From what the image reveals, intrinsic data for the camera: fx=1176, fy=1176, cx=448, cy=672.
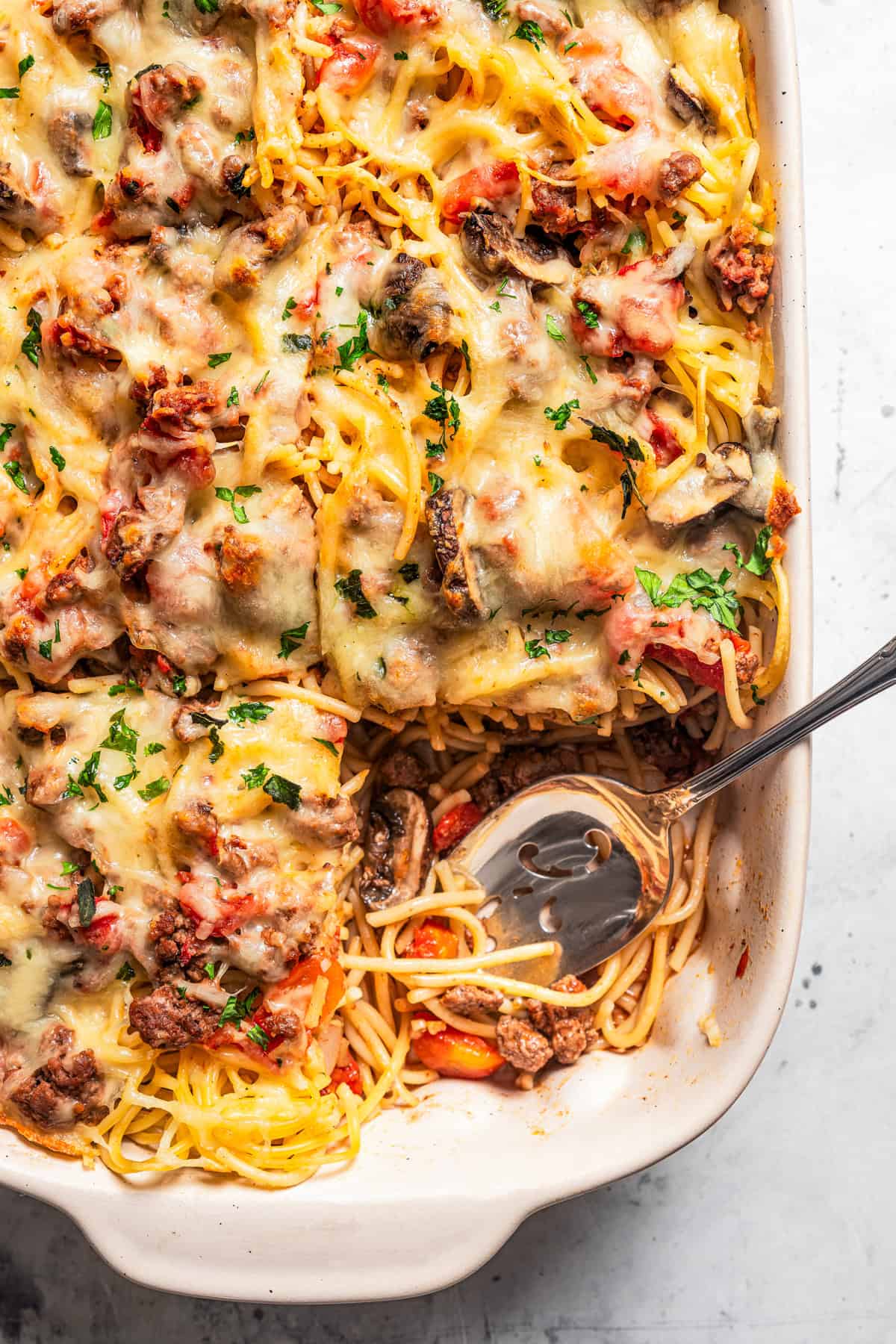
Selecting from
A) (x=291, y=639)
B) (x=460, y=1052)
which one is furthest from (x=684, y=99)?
(x=460, y=1052)

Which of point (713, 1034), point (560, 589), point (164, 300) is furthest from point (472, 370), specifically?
point (713, 1034)

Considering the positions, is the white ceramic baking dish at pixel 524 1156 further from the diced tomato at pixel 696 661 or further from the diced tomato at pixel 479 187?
the diced tomato at pixel 479 187

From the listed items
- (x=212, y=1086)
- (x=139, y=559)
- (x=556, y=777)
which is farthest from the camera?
(x=556, y=777)

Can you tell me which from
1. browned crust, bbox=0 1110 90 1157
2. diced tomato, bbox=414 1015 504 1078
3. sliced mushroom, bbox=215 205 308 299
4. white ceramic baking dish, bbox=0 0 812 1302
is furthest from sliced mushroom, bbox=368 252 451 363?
browned crust, bbox=0 1110 90 1157

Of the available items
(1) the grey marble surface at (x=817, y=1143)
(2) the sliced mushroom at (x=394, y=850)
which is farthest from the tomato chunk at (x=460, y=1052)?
(1) the grey marble surface at (x=817, y=1143)

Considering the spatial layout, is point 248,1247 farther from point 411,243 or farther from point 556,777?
point 411,243

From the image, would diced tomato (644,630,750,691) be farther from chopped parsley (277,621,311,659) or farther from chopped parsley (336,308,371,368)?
chopped parsley (336,308,371,368)

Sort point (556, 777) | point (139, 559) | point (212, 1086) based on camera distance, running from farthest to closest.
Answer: point (556, 777) < point (212, 1086) < point (139, 559)

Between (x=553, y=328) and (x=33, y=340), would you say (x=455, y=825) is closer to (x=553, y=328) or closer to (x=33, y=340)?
(x=553, y=328)
